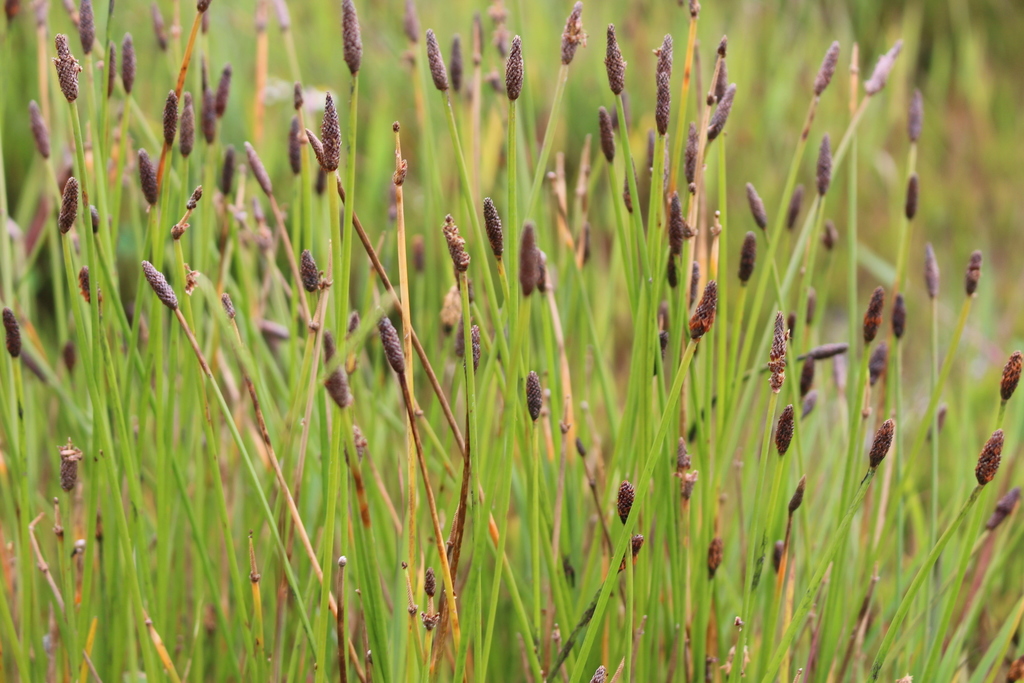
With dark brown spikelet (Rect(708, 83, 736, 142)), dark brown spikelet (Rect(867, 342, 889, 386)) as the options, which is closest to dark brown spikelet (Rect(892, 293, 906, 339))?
dark brown spikelet (Rect(867, 342, 889, 386))

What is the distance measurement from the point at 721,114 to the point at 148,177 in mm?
413

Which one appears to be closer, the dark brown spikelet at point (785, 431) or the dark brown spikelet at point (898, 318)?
the dark brown spikelet at point (785, 431)

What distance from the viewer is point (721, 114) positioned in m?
0.65

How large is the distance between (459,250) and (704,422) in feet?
0.96

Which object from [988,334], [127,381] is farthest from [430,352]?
[988,334]

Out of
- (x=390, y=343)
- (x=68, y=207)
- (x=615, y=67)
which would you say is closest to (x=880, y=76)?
(x=615, y=67)

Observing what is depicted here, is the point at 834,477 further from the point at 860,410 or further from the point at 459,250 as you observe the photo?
the point at 459,250

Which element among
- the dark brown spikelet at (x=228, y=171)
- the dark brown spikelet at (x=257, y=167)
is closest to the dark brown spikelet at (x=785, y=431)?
the dark brown spikelet at (x=257, y=167)

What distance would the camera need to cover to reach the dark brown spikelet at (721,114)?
65 cm

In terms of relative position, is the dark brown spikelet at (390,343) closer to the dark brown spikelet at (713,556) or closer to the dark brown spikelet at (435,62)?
the dark brown spikelet at (435,62)

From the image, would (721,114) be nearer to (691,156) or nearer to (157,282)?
(691,156)

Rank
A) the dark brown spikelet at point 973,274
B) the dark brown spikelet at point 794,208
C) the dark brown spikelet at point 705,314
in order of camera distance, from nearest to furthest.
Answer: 1. the dark brown spikelet at point 705,314
2. the dark brown spikelet at point 973,274
3. the dark brown spikelet at point 794,208

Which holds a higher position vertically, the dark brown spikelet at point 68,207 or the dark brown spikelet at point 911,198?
the dark brown spikelet at point 911,198

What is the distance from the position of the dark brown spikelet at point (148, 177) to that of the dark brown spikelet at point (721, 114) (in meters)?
0.40
